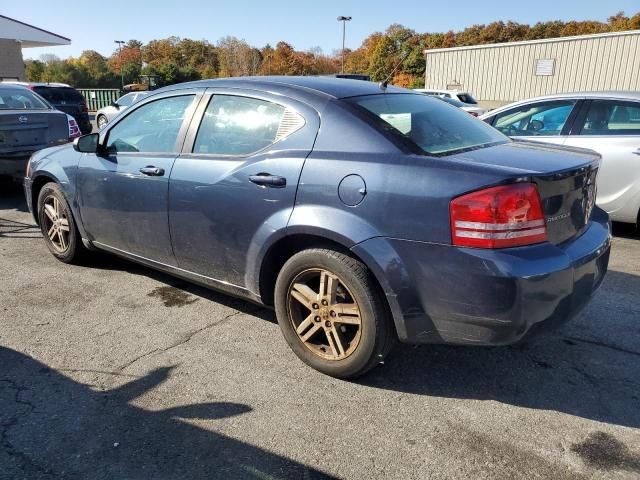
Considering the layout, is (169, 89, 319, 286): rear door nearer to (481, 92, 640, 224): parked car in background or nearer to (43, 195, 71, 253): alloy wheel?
(43, 195, 71, 253): alloy wheel

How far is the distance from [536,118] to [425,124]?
383 cm

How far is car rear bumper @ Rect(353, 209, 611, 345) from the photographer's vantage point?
2432 mm

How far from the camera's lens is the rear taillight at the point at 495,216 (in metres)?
2.42

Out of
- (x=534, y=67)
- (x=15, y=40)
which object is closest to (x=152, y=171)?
(x=534, y=67)

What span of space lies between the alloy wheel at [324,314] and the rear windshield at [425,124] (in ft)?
2.79

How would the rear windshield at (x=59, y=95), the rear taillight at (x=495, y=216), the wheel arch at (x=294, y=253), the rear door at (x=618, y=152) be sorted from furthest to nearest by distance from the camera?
1. the rear windshield at (x=59, y=95)
2. the rear door at (x=618, y=152)
3. the wheel arch at (x=294, y=253)
4. the rear taillight at (x=495, y=216)

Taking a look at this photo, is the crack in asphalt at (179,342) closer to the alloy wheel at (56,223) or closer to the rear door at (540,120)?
the alloy wheel at (56,223)

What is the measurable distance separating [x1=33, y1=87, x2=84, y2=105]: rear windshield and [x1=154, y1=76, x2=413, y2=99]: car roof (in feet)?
48.3

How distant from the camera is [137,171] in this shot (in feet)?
12.7

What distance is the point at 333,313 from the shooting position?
9.70 feet

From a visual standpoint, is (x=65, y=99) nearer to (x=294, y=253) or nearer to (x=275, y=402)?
(x=294, y=253)

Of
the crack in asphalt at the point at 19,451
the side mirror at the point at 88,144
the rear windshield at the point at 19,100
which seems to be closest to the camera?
the crack in asphalt at the point at 19,451

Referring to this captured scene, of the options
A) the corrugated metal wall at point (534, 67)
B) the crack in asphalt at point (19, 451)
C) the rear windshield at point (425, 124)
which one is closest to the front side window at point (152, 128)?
the rear windshield at point (425, 124)

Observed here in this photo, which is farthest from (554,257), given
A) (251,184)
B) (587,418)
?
(251,184)
